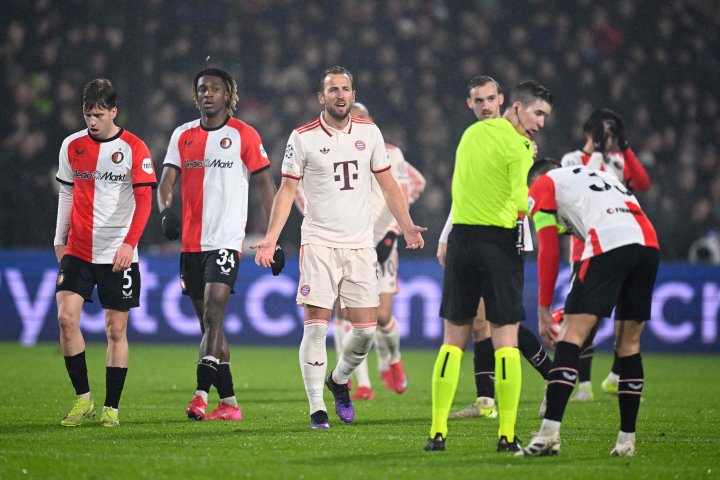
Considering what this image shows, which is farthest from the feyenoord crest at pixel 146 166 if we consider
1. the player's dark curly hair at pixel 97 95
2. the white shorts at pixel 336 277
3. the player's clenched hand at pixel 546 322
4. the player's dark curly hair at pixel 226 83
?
the player's clenched hand at pixel 546 322

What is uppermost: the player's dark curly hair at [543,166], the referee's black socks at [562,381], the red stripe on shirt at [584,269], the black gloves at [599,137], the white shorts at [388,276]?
the black gloves at [599,137]

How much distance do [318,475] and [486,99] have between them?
9.64ft

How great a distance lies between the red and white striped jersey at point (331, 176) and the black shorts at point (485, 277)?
1330 mm

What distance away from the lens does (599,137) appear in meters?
10.0

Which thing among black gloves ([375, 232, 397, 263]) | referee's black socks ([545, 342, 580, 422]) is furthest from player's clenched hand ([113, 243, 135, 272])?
black gloves ([375, 232, 397, 263])

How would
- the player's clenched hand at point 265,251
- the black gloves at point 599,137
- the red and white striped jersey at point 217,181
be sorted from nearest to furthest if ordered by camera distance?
the player's clenched hand at point 265,251
the red and white striped jersey at point 217,181
the black gloves at point 599,137

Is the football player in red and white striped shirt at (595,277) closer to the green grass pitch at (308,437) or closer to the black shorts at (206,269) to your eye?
the green grass pitch at (308,437)

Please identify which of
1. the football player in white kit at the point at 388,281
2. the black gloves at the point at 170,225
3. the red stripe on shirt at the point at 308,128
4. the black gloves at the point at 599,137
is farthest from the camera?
the football player in white kit at the point at 388,281

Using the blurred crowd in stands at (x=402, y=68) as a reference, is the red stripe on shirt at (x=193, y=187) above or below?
below

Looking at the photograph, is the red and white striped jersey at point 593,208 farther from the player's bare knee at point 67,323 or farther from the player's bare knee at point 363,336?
the player's bare knee at point 67,323

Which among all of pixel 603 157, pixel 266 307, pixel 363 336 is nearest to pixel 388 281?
pixel 603 157

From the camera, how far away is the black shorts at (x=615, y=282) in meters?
6.21

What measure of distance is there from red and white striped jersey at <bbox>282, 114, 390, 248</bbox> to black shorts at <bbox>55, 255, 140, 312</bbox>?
1230 mm

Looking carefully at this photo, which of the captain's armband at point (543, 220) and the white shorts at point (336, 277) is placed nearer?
the captain's armband at point (543, 220)
